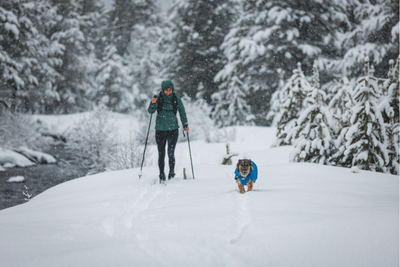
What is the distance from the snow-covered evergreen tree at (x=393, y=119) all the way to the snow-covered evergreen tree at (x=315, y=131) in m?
1.12

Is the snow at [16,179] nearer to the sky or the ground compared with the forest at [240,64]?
nearer to the ground

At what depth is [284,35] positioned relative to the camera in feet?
57.0

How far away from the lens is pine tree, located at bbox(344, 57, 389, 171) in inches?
210

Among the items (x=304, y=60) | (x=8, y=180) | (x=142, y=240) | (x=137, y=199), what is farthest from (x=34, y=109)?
(x=142, y=240)

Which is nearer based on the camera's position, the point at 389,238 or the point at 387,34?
the point at 389,238

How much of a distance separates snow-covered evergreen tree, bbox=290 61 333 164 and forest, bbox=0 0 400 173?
0.02 meters

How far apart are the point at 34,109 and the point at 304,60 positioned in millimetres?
21969

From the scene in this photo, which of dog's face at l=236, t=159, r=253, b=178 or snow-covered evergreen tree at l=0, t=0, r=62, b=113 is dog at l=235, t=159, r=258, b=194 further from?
snow-covered evergreen tree at l=0, t=0, r=62, b=113

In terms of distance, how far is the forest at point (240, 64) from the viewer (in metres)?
6.07

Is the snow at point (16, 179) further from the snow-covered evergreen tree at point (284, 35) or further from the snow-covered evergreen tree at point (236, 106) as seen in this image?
the snow-covered evergreen tree at point (284, 35)

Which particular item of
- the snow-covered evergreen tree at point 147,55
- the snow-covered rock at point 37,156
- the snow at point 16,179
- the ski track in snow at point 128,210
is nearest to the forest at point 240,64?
the snow-covered evergreen tree at point 147,55

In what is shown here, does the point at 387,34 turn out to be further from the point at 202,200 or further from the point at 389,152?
the point at 202,200

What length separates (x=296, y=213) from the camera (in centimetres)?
266

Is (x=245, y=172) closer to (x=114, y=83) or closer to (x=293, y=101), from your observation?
(x=293, y=101)
